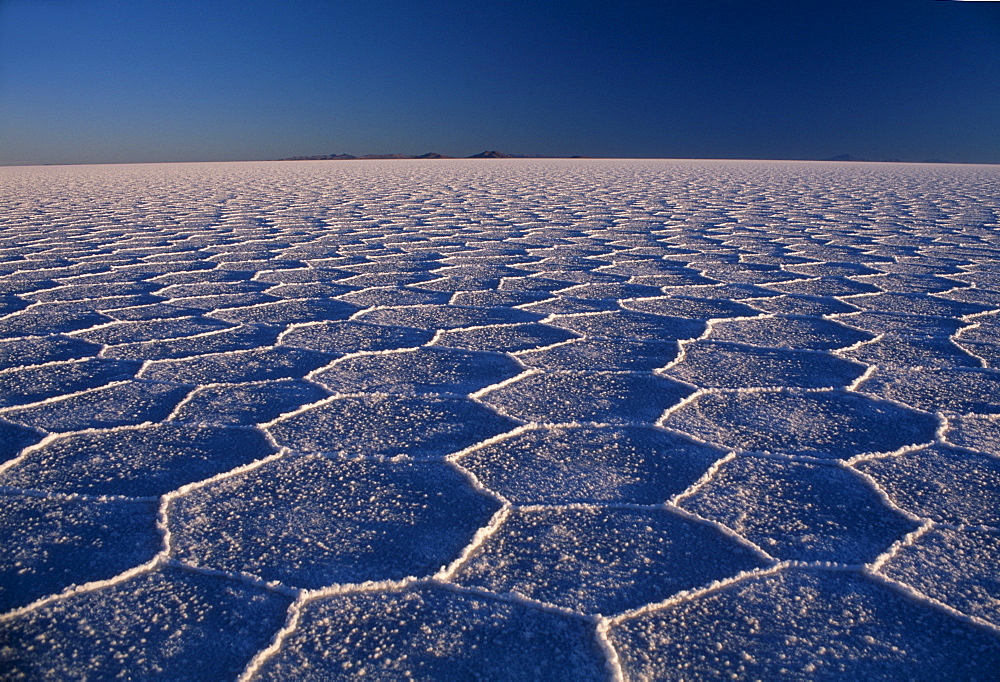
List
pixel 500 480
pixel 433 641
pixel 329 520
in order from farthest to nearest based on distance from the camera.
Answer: pixel 500 480 < pixel 329 520 < pixel 433 641

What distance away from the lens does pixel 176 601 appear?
2.63ft

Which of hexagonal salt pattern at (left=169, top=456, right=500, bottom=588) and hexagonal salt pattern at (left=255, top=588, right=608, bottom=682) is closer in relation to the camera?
hexagonal salt pattern at (left=255, top=588, right=608, bottom=682)

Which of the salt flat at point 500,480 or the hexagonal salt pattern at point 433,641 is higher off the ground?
the salt flat at point 500,480

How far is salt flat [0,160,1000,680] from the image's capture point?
2.44 ft

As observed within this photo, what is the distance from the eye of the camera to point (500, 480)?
1084 mm

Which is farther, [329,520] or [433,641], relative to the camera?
[329,520]

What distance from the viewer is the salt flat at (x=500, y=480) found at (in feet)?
2.44

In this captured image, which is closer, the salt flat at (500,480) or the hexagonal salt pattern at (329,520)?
the salt flat at (500,480)

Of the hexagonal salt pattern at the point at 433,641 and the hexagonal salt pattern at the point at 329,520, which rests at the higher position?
the hexagonal salt pattern at the point at 329,520

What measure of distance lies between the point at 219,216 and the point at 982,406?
5.04 meters

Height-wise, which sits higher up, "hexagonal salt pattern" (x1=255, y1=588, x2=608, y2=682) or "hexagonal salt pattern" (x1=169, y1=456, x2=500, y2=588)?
"hexagonal salt pattern" (x1=169, y1=456, x2=500, y2=588)

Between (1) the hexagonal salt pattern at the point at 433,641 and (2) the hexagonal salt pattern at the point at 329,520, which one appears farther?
(2) the hexagonal salt pattern at the point at 329,520

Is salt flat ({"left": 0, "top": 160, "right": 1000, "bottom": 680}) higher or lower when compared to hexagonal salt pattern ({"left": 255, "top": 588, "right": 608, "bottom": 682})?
higher

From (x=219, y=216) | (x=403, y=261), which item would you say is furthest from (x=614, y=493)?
(x=219, y=216)
